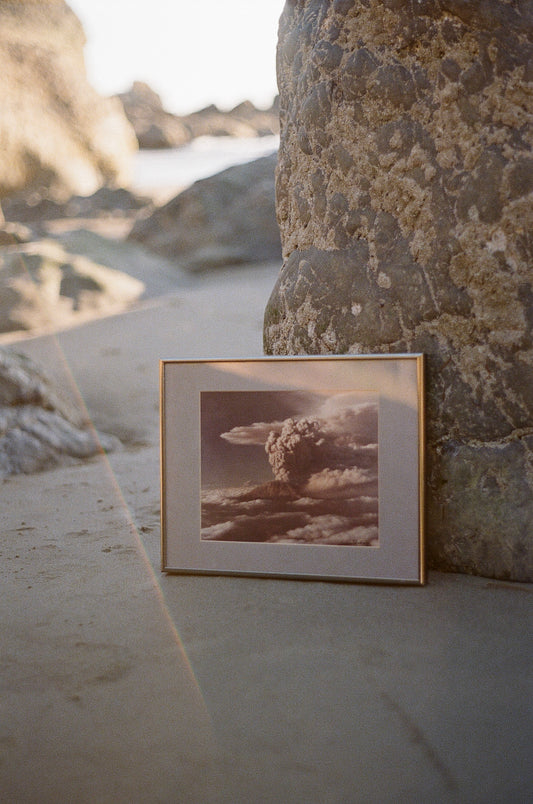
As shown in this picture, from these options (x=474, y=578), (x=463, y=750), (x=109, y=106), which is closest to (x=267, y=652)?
(x=463, y=750)

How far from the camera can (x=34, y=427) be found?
2777mm

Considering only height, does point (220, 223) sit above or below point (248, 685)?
above

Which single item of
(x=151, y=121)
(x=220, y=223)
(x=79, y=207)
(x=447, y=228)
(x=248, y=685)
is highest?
(x=151, y=121)

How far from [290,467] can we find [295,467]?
0.4 inches

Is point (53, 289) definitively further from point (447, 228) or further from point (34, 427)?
point (447, 228)

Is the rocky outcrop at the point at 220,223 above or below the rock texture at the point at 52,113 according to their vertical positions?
below

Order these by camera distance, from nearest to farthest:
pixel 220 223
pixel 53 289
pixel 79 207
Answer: pixel 53 289 < pixel 220 223 < pixel 79 207

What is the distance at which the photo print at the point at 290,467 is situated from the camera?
1.41m

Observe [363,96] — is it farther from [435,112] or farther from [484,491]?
[484,491]

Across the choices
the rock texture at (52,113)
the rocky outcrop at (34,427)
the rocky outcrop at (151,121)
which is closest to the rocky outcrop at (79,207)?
the rock texture at (52,113)

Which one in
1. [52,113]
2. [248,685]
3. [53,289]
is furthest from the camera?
[52,113]

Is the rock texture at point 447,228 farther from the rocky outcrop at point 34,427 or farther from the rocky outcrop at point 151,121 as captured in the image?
the rocky outcrop at point 151,121

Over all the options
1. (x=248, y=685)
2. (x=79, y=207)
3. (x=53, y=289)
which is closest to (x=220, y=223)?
(x=53, y=289)

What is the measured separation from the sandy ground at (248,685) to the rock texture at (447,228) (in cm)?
19
